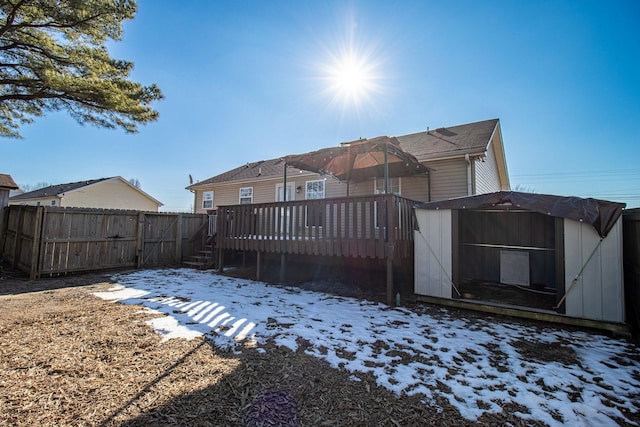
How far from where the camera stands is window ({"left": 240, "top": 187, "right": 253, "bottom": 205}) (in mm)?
13180

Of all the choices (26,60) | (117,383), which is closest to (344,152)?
(117,383)

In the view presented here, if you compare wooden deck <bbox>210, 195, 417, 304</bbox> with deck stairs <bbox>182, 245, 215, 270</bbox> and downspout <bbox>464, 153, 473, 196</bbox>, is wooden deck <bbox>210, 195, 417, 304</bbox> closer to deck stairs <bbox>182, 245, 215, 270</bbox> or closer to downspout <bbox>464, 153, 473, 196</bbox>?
deck stairs <bbox>182, 245, 215, 270</bbox>

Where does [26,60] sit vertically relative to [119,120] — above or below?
above

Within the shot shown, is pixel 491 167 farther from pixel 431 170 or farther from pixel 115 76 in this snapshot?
pixel 115 76

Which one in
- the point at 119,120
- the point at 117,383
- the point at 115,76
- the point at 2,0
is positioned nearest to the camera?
the point at 117,383

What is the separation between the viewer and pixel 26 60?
7.46m

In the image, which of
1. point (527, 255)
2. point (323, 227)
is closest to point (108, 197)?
point (323, 227)

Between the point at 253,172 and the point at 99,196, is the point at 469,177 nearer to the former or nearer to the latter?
the point at 253,172

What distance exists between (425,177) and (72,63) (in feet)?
36.1

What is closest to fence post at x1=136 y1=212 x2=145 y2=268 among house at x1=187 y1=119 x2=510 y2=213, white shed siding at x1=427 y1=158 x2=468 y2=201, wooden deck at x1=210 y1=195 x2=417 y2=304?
wooden deck at x1=210 y1=195 x2=417 y2=304

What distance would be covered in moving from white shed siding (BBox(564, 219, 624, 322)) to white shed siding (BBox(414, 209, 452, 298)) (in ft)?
5.64

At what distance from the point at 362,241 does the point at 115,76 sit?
890 centimetres

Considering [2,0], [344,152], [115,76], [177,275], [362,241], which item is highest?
[2,0]

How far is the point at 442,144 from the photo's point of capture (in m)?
9.09
